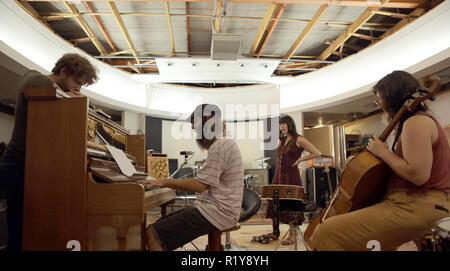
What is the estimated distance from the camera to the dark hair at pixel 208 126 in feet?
7.34

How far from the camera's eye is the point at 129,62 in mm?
8930

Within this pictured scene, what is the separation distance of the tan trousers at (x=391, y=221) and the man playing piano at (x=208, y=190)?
0.76 meters

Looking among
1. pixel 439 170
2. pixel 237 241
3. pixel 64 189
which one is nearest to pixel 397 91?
pixel 439 170

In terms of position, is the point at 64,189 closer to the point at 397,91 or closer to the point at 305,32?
the point at 397,91

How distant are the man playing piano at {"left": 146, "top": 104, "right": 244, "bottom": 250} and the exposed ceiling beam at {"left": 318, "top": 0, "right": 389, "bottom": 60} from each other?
201 inches

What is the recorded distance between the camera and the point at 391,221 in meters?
1.55

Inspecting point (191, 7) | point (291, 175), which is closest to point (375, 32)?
point (191, 7)

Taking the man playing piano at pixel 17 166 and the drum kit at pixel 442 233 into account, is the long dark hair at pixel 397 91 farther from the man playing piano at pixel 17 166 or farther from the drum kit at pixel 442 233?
the man playing piano at pixel 17 166

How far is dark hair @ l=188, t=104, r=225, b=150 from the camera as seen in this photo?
224cm

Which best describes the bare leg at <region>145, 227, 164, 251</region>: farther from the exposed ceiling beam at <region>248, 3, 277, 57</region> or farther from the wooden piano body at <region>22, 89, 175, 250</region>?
the exposed ceiling beam at <region>248, 3, 277, 57</region>

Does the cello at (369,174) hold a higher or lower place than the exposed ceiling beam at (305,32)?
lower

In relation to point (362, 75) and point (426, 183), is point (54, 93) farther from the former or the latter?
point (362, 75)

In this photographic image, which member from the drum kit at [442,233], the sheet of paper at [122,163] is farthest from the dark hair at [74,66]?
the drum kit at [442,233]
